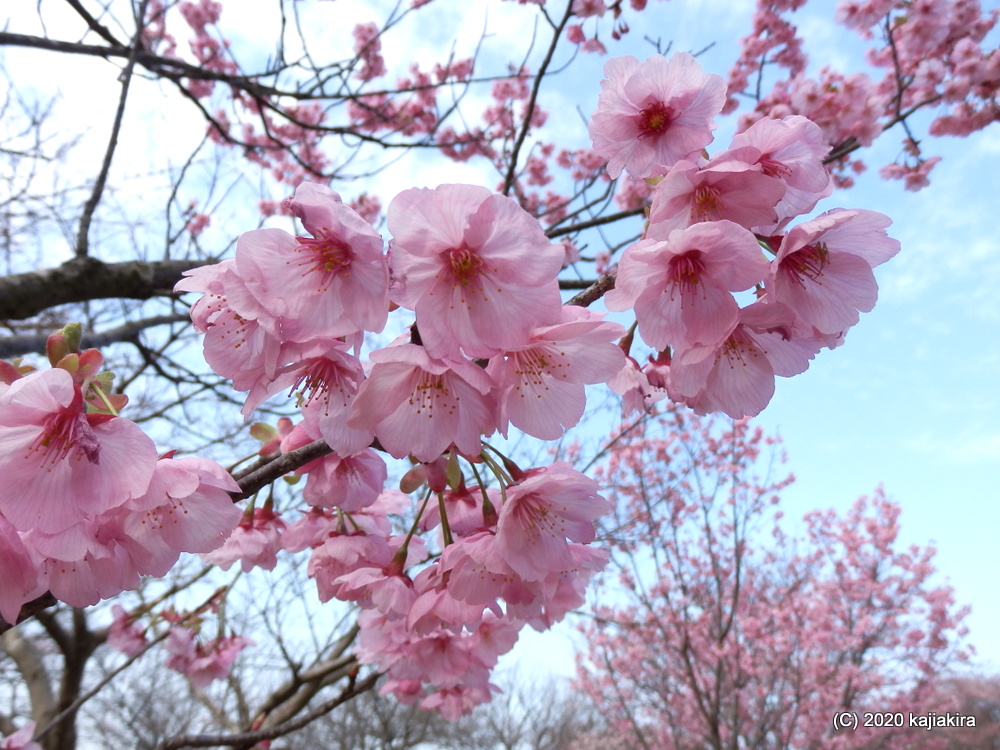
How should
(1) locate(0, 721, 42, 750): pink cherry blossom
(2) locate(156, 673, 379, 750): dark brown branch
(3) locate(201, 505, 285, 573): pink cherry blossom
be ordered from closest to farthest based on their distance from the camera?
(3) locate(201, 505, 285, 573): pink cherry blossom → (2) locate(156, 673, 379, 750): dark brown branch → (1) locate(0, 721, 42, 750): pink cherry blossom

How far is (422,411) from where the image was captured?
2.99 ft

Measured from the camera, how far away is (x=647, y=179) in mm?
918

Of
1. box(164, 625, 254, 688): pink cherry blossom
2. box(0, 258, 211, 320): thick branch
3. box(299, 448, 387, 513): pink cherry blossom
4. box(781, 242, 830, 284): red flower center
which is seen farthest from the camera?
box(164, 625, 254, 688): pink cherry blossom

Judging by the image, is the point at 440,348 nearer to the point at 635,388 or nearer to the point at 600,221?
the point at 635,388

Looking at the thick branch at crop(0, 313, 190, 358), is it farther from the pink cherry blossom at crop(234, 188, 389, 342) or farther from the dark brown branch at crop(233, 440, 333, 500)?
the pink cherry blossom at crop(234, 188, 389, 342)

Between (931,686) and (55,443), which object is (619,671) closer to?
(931,686)

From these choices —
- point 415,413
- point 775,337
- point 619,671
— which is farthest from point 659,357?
point 619,671

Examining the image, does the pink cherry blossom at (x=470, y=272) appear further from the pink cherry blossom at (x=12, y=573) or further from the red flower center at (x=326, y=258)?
the pink cherry blossom at (x=12, y=573)

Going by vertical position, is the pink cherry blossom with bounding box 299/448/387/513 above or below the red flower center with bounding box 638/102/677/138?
below

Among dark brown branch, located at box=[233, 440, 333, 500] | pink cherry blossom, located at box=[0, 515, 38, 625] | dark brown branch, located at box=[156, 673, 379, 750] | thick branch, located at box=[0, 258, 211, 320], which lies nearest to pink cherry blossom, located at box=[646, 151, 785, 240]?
dark brown branch, located at box=[233, 440, 333, 500]

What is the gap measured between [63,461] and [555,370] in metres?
0.70

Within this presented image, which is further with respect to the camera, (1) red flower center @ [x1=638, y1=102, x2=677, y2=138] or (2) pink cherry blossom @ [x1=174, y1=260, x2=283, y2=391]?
(1) red flower center @ [x1=638, y1=102, x2=677, y2=138]

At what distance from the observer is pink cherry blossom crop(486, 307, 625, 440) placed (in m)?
0.86

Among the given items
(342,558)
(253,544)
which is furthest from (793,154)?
(253,544)
